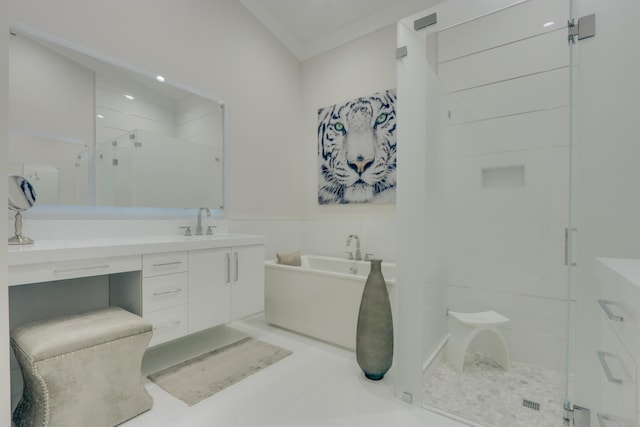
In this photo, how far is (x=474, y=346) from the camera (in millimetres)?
2115

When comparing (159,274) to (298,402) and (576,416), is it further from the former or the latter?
(576,416)

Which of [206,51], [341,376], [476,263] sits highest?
[206,51]

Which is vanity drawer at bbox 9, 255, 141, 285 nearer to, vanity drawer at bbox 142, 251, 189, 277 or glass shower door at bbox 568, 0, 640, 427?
vanity drawer at bbox 142, 251, 189, 277

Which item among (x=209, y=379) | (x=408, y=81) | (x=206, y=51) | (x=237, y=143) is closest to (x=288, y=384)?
(x=209, y=379)

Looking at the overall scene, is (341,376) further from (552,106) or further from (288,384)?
(552,106)

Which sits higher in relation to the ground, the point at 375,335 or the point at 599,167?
the point at 599,167

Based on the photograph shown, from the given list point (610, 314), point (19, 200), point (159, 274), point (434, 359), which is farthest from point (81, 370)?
point (610, 314)

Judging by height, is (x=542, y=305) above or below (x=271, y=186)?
below

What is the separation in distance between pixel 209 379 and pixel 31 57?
229 cm

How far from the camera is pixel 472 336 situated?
6.80 feet

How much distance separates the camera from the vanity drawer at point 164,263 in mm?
1786

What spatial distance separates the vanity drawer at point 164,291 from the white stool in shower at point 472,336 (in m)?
1.90

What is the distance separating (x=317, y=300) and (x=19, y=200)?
6.69 feet

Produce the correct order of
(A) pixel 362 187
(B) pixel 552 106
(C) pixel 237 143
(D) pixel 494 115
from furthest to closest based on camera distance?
(A) pixel 362 187
(C) pixel 237 143
(D) pixel 494 115
(B) pixel 552 106
